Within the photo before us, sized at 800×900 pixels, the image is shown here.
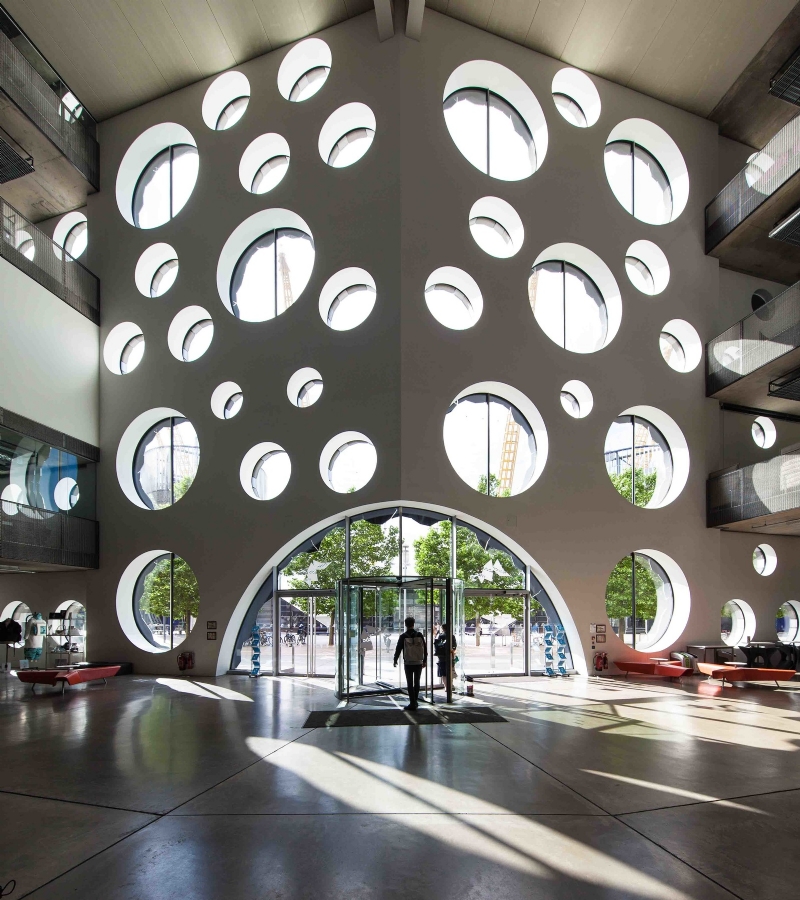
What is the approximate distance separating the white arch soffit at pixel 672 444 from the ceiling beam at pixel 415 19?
34.3ft

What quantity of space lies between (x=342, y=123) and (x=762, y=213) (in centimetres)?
1061

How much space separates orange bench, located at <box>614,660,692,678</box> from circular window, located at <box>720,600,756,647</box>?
326 cm

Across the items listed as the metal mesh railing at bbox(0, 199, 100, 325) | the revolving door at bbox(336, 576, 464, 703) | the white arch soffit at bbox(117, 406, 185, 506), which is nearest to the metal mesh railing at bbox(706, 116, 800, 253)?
the revolving door at bbox(336, 576, 464, 703)

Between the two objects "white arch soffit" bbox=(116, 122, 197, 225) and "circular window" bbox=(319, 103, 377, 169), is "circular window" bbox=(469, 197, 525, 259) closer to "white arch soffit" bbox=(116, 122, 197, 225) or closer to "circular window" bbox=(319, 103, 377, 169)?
"circular window" bbox=(319, 103, 377, 169)

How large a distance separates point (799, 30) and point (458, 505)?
13.4 m

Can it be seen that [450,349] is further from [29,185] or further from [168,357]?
[29,185]

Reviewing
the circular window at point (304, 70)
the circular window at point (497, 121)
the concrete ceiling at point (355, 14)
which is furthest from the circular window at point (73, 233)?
the circular window at point (497, 121)

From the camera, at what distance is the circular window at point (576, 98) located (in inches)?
754

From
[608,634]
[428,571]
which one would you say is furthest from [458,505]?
[608,634]

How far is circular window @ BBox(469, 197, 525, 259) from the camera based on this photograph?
18.0 m

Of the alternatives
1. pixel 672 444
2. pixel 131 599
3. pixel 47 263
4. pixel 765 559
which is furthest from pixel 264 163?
pixel 765 559

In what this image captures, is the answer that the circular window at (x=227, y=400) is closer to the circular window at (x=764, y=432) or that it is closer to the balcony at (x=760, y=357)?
the balcony at (x=760, y=357)

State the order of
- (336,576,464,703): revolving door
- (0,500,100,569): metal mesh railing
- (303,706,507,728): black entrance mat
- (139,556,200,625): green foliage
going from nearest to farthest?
(303,706,507,728): black entrance mat < (336,576,464,703): revolving door < (0,500,100,569): metal mesh railing < (139,556,200,625): green foliage

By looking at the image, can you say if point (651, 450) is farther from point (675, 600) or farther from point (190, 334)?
point (190, 334)
